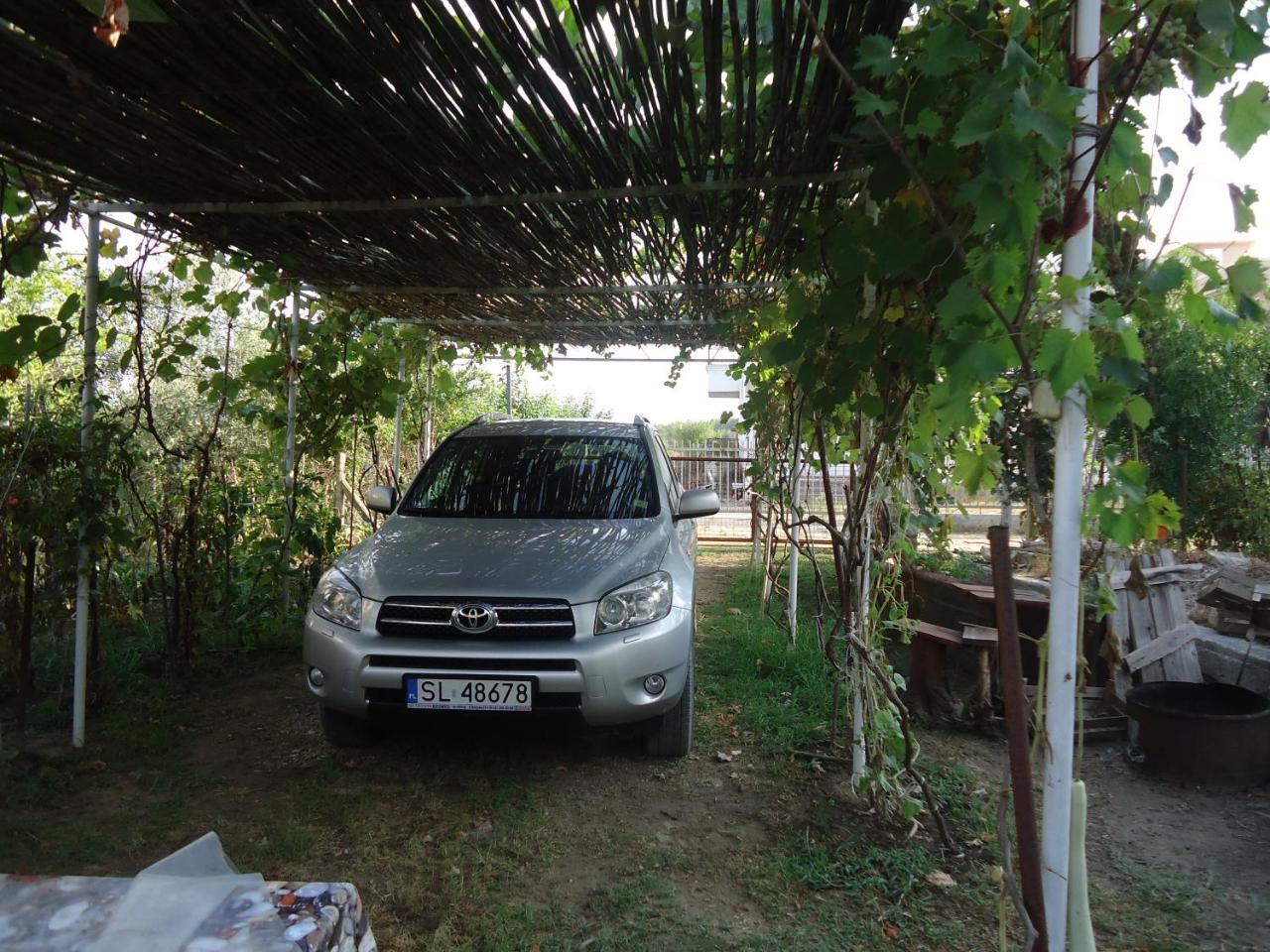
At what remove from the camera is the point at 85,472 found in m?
3.93

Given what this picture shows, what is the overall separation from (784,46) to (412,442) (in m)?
7.20

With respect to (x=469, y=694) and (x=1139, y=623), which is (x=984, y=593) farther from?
(x=469, y=694)

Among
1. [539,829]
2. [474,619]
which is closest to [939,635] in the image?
[539,829]

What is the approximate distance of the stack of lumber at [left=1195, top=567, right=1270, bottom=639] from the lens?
4824mm

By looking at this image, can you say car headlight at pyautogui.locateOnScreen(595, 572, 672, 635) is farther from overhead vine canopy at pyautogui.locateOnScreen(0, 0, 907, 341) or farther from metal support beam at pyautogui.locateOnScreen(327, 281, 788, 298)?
metal support beam at pyautogui.locateOnScreen(327, 281, 788, 298)

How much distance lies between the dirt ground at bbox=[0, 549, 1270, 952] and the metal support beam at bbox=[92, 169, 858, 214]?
258cm

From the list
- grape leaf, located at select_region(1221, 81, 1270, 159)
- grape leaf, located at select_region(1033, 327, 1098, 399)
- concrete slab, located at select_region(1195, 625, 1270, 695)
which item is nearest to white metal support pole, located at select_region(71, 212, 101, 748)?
grape leaf, located at select_region(1033, 327, 1098, 399)

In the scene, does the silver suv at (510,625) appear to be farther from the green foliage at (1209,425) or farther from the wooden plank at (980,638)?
the green foliage at (1209,425)

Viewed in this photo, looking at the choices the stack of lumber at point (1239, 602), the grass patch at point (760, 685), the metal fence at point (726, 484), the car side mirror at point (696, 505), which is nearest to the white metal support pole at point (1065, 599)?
the grass patch at point (760, 685)

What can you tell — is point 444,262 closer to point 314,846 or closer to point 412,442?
point 314,846

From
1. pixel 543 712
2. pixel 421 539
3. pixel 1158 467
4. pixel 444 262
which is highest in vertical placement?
pixel 444 262

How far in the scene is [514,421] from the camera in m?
5.23

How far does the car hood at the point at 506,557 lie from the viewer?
3.50 m

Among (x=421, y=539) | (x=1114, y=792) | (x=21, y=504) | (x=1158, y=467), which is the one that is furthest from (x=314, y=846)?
(x=1158, y=467)
